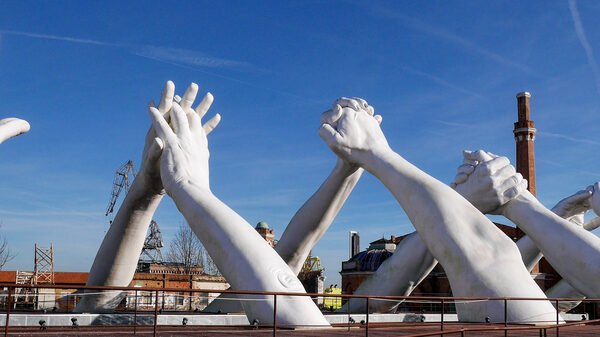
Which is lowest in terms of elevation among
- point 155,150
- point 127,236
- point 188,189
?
point 127,236

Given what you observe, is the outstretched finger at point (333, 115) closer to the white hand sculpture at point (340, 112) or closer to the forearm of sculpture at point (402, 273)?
the white hand sculpture at point (340, 112)

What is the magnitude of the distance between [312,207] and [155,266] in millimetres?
46106

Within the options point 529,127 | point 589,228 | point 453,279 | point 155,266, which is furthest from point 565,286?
point 155,266

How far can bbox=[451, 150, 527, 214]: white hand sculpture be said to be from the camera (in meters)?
18.9

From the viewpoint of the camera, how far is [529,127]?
5409 cm

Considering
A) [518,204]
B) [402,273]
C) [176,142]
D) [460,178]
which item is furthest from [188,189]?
[518,204]

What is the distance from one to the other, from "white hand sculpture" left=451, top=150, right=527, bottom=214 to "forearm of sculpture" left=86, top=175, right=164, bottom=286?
346 inches

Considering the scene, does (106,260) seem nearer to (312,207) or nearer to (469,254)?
(312,207)

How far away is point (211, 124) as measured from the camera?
18.3 metres

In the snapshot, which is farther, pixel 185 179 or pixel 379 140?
pixel 379 140

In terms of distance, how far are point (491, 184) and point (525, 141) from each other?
3749cm

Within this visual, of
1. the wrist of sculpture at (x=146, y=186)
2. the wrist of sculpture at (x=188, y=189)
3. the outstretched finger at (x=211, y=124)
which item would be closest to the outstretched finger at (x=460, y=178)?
the outstretched finger at (x=211, y=124)

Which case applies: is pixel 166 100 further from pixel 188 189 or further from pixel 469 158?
pixel 469 158

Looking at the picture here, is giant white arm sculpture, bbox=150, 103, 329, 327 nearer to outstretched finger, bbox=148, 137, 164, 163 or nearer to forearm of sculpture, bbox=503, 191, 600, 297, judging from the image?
outstretched finger, bbox=148, 137, 164, 163
